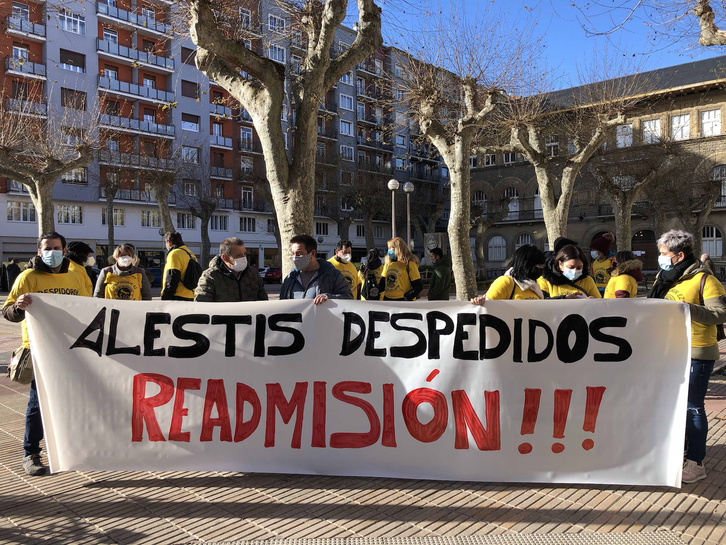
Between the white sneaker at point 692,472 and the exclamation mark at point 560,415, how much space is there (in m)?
0.87

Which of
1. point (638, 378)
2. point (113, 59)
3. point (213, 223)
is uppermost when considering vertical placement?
point (113, 59)

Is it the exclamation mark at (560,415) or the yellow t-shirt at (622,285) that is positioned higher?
the yellow t-shirt at (622,285)

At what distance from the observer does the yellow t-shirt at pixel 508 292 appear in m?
4.77

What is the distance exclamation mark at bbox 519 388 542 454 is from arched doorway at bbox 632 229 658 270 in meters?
44.5

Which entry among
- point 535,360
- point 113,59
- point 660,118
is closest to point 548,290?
point 535,360

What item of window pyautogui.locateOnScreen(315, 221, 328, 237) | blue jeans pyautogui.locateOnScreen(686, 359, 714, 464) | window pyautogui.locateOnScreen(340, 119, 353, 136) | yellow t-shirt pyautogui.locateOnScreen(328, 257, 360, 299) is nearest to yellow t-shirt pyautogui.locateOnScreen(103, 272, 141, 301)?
yellow t-shirt pyautogui.locateOnScreen(328, 257, 360, 299)

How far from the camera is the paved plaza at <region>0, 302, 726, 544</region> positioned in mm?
3467

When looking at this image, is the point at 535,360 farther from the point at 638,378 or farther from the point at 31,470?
the point at 31,470

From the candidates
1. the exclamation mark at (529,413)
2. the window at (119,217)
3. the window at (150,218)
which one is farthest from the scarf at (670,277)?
the window at (150,218)

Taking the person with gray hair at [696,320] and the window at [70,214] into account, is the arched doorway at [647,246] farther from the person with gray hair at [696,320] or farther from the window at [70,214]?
the person with gray hair at [696,320]

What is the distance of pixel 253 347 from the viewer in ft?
14.6

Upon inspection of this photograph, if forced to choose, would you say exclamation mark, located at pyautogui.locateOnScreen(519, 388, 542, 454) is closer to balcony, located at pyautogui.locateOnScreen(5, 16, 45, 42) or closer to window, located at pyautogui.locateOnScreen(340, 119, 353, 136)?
balcony, located at pyautogui.locateOnScreen(5, 16, 45, 42)

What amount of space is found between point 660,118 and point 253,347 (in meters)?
41.4

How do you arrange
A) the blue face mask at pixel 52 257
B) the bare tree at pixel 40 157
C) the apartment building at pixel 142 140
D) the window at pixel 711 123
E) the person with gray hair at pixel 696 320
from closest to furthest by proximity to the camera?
the person with gray hair at pixel 696 320 < the blue face mask at pixel 52 257 < the bare tree at pixel 40 157 < the window at pixel 711 123 < the apartment building at pixel 142 140
